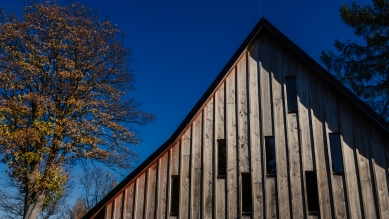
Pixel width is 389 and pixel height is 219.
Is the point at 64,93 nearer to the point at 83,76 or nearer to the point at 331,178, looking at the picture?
the point at 83,76

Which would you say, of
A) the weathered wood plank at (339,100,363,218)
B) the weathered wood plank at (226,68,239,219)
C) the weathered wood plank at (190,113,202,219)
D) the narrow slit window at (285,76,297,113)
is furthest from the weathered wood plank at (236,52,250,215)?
the weathered wood plank at (339,100,363,218)

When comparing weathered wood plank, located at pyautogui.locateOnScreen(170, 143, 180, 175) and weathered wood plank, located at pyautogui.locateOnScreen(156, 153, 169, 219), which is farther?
weathered wood plank, located at pyautogui.locateOnScreen(170, 143, 180, 175)

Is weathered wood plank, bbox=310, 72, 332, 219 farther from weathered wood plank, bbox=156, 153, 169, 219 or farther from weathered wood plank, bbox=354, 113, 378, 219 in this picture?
weathered wood plank, bbox=156, 153, 169, 219

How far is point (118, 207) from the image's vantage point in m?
12.5

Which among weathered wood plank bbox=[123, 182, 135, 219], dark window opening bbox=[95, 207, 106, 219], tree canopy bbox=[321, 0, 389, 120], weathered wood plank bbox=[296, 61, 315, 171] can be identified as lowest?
dark window opening bbox=[95, 207, 106, 219]

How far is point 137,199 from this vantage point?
12422 millimetres

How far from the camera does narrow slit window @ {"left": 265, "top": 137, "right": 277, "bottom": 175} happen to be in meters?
12.0

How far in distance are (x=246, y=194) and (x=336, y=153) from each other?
3251 millimetres

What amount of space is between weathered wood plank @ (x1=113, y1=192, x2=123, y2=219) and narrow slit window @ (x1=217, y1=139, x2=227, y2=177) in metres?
Answer: 3.57

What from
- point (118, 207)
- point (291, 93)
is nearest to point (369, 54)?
point (291, 93)

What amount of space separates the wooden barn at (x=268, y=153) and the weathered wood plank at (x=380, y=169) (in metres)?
0.03

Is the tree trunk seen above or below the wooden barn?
below

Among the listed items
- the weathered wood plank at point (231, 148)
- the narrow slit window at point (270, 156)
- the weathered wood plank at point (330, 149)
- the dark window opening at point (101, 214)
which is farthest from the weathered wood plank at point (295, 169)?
the dark window opening at point (101, 214)

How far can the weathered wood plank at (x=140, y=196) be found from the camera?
12.3 m
